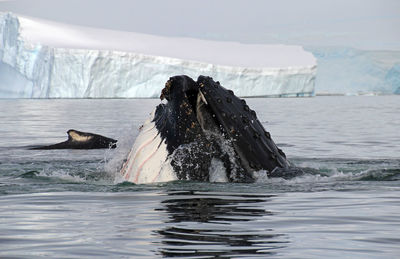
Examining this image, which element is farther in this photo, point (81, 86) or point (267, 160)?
point (81, 86)

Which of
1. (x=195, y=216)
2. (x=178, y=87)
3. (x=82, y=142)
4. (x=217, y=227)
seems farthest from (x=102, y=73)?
(x=217, y=227)

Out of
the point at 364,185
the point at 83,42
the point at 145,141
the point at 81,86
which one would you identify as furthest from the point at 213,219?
the point at 83,42

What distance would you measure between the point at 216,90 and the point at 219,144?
516mm

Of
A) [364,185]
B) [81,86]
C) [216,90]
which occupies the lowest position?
[81,86]

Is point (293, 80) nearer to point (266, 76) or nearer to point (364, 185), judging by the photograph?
point (266, 76)

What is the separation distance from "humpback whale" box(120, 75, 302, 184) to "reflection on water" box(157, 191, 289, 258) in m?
0.21

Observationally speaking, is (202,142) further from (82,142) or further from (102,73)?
(102,73)

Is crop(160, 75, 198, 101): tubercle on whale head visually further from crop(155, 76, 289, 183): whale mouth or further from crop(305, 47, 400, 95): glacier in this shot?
crop(305, 47, 400, 95): glacier

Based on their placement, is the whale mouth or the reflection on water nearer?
the reflection on water

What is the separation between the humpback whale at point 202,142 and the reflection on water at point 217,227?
205 mm

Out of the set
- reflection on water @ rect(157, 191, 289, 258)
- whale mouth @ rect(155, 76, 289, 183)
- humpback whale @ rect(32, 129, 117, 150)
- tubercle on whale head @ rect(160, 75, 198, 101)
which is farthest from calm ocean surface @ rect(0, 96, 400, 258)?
humpback whale @ rect(32, 129, 117, 150)

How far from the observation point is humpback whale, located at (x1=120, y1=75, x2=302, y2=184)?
640 cm

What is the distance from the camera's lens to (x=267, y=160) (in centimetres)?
655

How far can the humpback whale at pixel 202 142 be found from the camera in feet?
21.0
